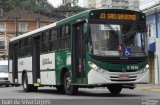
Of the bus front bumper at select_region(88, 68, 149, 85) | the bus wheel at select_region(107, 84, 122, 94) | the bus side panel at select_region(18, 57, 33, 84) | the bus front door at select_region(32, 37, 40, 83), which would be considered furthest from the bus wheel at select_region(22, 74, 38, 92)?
the bus front bumper at select_region(88, 68, 149, 85)

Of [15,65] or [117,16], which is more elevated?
[117,16]

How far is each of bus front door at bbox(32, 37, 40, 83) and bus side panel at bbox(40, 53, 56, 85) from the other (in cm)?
71

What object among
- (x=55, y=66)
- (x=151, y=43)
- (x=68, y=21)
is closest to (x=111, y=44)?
(x=68, y=21)

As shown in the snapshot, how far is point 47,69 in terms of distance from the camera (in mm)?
24391

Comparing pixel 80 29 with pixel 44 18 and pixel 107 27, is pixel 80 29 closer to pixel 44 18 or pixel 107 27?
pixel 107 27

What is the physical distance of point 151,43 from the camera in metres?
42.6

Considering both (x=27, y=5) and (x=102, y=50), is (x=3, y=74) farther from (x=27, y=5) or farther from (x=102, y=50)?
(x=27, y=5)

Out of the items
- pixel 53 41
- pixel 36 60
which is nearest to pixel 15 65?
pixel 36 60

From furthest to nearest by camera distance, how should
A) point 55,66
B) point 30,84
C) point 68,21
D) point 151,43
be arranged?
point 151,43, point 30,84, point 55,66, point 68,21

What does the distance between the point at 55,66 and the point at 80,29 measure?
316 centimetres

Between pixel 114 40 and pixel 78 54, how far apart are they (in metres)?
1.82

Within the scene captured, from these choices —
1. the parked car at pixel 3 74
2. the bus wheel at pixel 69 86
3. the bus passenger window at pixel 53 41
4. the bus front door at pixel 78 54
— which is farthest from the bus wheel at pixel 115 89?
the parked car at pixel 3 74

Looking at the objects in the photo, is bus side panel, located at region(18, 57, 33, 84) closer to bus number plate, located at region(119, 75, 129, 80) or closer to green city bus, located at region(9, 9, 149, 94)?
green city bus, located at region(9, 9, 149, 94)

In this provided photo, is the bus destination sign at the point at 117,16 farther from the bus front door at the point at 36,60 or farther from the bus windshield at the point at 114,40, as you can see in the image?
the bus front door at the point at 36,60
